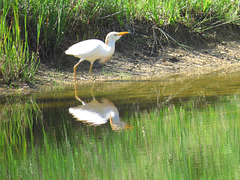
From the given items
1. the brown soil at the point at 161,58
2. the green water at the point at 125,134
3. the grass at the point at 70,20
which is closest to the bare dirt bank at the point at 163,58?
the brown soil at the point at 161,58

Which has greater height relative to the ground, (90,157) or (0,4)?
(0,4)

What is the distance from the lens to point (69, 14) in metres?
8.37

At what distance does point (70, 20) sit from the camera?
8.42 meters

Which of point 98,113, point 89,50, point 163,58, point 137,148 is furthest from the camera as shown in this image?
point 163,58

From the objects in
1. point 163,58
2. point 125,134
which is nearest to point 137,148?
point 125,134

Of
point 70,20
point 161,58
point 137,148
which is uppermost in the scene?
point 70,20

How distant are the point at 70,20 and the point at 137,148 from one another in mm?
5285

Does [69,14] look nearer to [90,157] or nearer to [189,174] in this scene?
[90,157]

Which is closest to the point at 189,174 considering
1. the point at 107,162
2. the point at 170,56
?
the point at 107,162

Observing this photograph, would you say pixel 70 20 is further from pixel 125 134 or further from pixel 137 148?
pixel 137 148

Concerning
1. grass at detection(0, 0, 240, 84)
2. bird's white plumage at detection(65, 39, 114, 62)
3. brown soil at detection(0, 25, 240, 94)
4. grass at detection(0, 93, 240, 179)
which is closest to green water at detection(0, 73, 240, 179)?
grass at detection(0, 93, 240, 179)

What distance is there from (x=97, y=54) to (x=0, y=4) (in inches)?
71.2

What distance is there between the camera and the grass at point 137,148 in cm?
305

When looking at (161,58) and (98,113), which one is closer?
(98,113)
